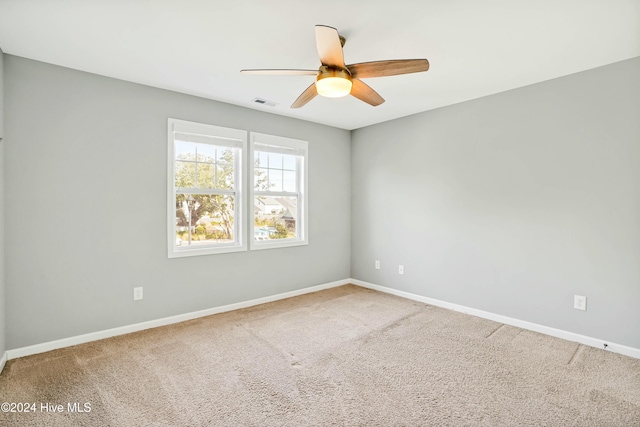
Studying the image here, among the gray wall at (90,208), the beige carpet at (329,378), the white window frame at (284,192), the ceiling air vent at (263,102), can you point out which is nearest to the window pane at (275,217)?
the white window frame at (284,192)

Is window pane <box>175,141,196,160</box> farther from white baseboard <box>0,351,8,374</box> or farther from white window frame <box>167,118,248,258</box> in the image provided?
white baseboard <box>0,351,8,374</box>

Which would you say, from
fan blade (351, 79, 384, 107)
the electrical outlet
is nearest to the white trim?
fan blade (351, 79, 384, 107)

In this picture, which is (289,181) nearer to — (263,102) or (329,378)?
(263,102)

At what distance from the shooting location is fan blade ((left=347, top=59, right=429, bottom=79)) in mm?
2013

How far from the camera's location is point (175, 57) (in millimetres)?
2568

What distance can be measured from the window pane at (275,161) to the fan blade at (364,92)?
1.84 meters

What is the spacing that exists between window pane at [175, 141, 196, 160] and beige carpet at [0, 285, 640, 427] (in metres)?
1.81

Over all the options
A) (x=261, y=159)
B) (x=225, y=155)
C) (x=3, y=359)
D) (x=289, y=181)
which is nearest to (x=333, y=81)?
(x=225, y=155)

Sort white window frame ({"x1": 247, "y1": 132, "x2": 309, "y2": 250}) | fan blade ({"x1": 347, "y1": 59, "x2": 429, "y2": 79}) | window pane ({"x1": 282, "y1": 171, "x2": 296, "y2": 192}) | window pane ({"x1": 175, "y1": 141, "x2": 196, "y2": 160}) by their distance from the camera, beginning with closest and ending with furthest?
fan blade ({"x1": 347, "y1": 59, "x2": 429, "y2": 79}) < window pane ({"x1": 175, "y1": 141, "x2": 196, "y2": 160}) < white window frame ({"x1": 247, "y1": 132, "x2": 309, "y2": 250}) < window pane ({"x1": 282, "y1": 171, "x2": 296, "y2": 192})

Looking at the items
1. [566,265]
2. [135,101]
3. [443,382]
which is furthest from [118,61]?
[566,265]

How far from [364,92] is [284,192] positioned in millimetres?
2095

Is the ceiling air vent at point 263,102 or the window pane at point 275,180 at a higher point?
the ceiling air vent at point 263,102

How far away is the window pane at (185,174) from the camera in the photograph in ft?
11.2

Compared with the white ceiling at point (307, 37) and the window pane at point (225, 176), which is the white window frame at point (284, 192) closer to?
the window pane at point (225, 176)
